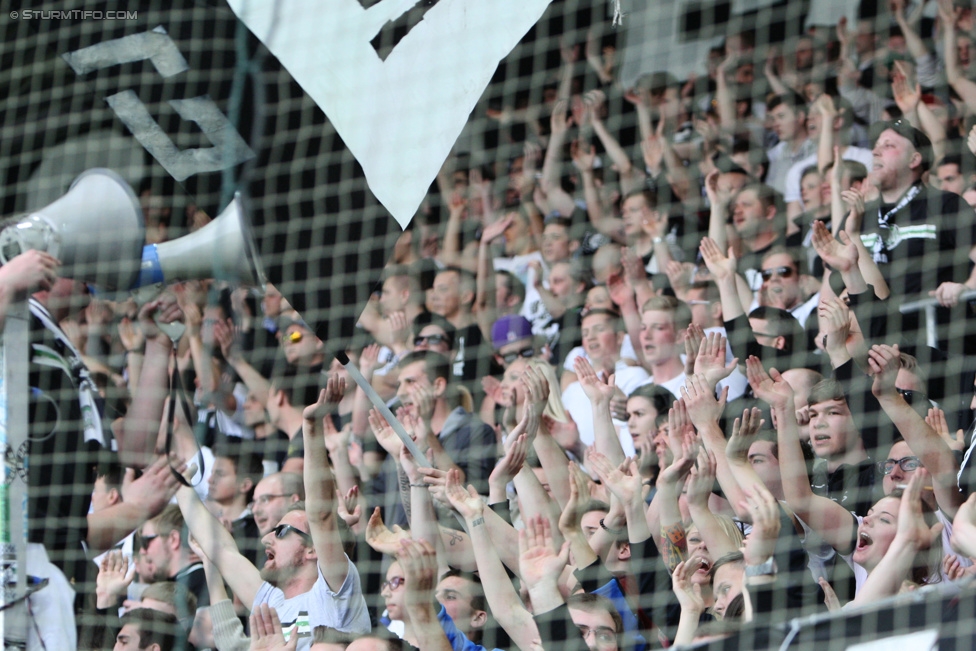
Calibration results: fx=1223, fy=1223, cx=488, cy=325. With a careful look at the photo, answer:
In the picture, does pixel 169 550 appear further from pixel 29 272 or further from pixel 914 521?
pixel 914 521

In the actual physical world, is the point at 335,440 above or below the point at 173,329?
below

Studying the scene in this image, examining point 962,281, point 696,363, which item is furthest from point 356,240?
point 962,281

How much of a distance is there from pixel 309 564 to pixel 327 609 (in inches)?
5.8

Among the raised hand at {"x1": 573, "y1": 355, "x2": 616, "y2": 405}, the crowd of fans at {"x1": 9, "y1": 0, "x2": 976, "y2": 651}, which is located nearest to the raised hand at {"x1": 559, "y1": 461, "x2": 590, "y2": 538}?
the crowd of fans at {"x1": 9, "y1": 0, "x2": 976, "y2": 651}

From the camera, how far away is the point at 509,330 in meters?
3.55

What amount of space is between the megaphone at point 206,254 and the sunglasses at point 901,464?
1.50 meters

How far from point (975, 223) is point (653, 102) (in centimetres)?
161

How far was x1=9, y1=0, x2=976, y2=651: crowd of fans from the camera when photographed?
2391 millimetres

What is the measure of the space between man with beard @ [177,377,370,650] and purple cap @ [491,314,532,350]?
820 millimetres

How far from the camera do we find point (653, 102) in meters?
4.27

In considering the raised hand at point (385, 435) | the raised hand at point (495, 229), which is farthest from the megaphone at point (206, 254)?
the raised hand at point (495, 229)

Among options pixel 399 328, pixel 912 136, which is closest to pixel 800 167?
pixel 912 136

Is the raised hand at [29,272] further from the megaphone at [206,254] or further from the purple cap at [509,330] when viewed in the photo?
the purple cap at [509,330]

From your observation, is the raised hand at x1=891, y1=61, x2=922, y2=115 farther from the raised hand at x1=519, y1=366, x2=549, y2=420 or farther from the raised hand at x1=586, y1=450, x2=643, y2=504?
the raised hand at x1=586, y1=450, x2=643, y2=504
